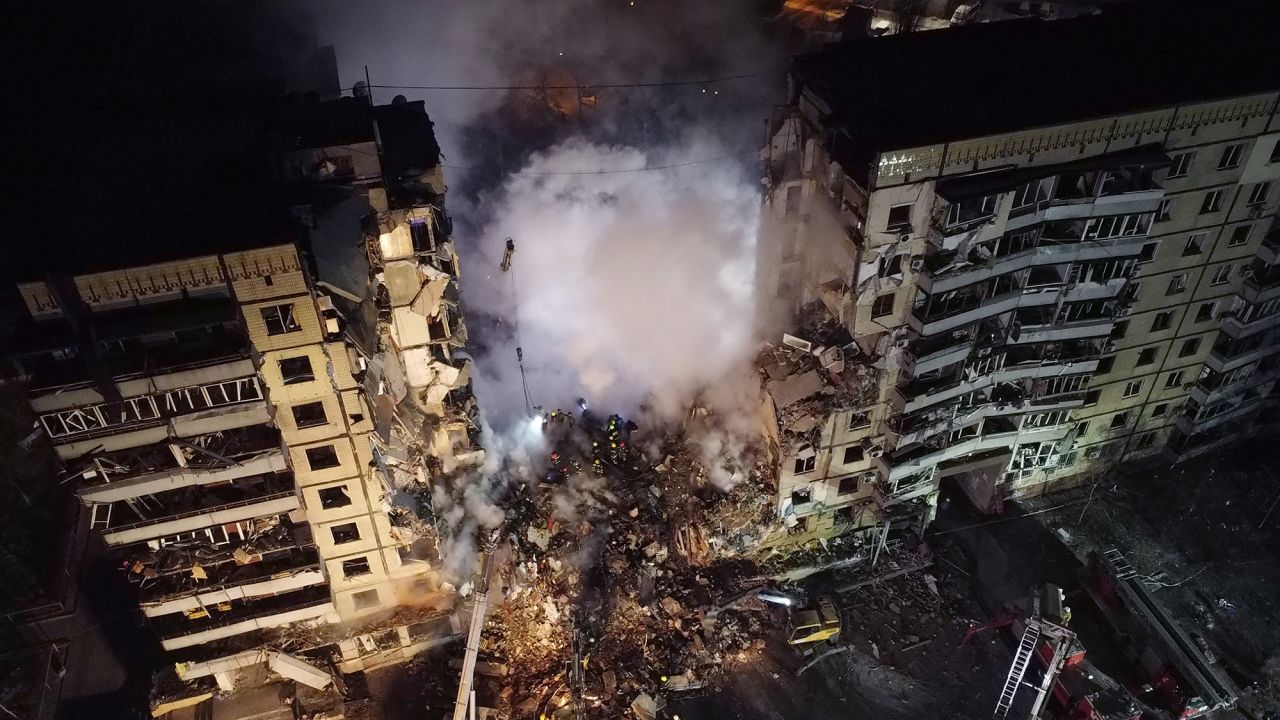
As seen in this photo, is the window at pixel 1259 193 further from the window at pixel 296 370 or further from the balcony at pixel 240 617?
the balcony at pixel 240 617

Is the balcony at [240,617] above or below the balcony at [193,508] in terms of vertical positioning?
below

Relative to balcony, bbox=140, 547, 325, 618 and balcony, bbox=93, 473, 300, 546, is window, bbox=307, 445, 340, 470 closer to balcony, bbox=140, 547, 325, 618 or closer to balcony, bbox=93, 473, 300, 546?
balcony, bbox=93, 473, 300, 546

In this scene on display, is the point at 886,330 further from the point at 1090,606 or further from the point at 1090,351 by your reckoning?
the point at 1090,606

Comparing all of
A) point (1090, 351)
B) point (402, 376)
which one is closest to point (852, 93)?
point (1090, 351)

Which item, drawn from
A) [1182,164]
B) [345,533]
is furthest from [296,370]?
[1182,164]

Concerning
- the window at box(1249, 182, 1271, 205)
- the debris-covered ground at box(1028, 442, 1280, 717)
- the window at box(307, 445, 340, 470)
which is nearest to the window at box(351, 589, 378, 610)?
the window at box(307, 445, 340, 470)

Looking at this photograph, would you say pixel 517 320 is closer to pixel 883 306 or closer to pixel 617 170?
pixel 617 170

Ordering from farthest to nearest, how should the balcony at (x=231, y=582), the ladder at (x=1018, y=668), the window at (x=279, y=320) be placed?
1. the ladder at (x=1018, y=668)
2. the balcony at (x=231, y=582)
3. the window at (x=279, y=320)

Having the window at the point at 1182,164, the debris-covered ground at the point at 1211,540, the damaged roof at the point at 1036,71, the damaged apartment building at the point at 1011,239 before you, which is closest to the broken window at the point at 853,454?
the damaged apartment building at the point at 1011,239
